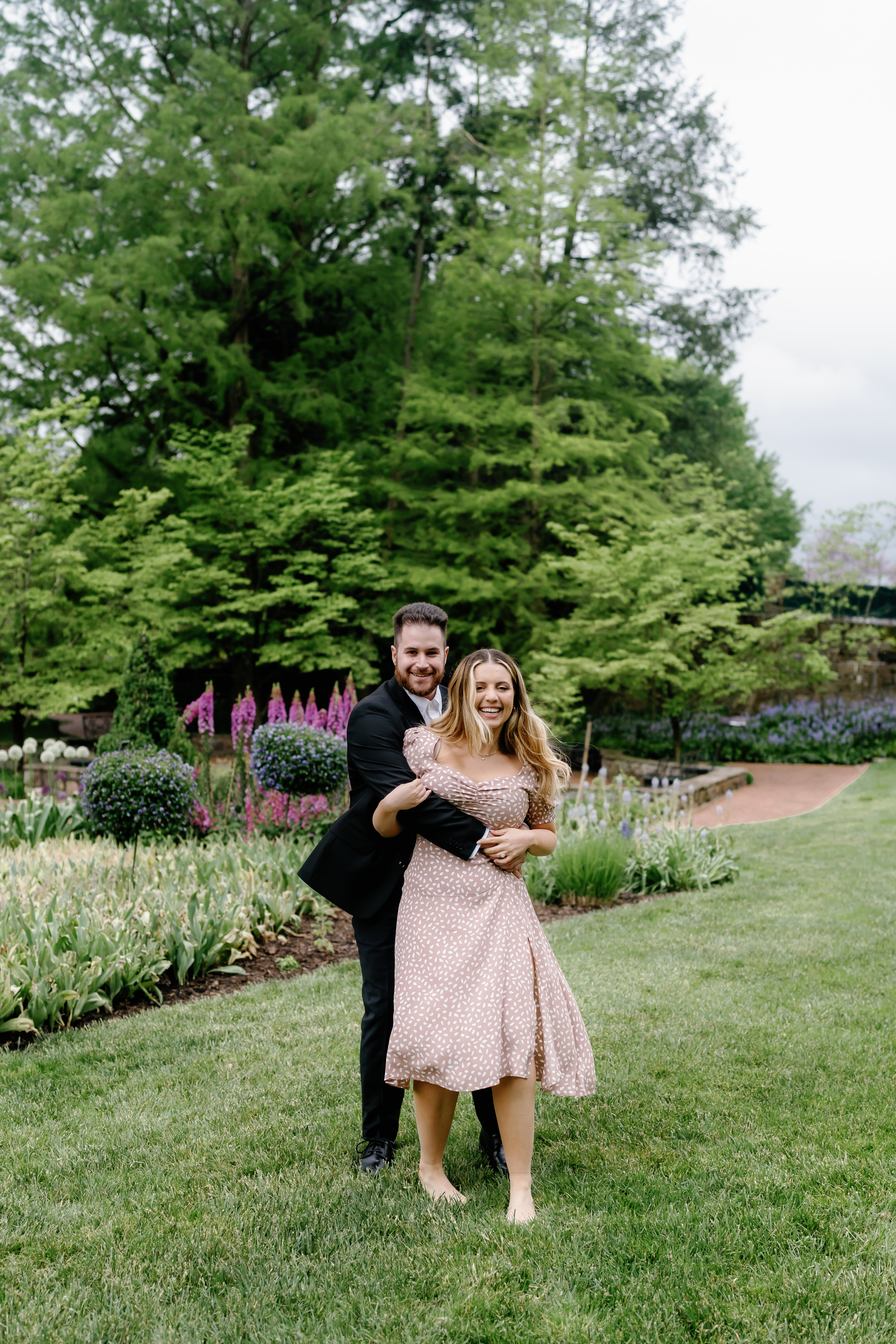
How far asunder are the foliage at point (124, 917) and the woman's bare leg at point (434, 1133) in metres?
2.12

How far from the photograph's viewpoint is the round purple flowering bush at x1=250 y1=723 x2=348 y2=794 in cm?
623

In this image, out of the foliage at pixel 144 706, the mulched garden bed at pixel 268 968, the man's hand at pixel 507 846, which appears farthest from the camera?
the foliage at pixel 144 706

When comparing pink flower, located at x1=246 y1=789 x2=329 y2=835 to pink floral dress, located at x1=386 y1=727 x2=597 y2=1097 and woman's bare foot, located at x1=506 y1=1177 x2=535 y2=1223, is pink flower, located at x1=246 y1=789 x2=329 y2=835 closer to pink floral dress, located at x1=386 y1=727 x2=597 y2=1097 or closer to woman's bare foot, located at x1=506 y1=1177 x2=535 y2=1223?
pink floral dress, located at x1=386 y1=727 x2=597 y2=1097

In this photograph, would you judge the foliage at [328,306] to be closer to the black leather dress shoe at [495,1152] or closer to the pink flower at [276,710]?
the pink flower at [276,710]

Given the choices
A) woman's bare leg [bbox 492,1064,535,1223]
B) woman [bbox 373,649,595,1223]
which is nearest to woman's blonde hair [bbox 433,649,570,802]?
woman [bbox 373,649,595,1223]

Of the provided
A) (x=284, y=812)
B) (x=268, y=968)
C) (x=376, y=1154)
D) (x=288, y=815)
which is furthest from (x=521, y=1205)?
(x=284, y=812)

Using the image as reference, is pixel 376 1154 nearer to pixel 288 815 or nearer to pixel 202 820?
pixel 288 815

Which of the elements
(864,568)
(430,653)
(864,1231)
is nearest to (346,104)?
(864,568)

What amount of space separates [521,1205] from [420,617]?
1611mm

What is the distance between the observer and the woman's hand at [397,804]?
100 inches

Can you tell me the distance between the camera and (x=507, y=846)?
8.45 ft

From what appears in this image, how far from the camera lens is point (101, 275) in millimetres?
12523

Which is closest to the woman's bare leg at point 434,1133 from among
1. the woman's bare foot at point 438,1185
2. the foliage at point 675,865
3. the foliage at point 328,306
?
the woman's bare foot at point 438,1185

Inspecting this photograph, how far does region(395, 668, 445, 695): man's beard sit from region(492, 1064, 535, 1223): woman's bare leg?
1.10 m
